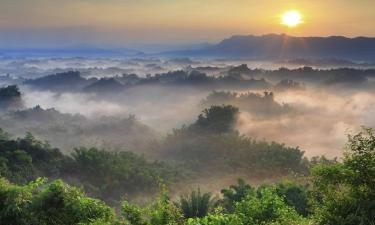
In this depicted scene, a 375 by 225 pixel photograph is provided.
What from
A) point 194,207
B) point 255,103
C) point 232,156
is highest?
point 255,103

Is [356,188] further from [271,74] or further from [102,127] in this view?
[271,74]

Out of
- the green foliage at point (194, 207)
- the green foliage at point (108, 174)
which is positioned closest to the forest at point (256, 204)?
the green foliage at point (194, 207)

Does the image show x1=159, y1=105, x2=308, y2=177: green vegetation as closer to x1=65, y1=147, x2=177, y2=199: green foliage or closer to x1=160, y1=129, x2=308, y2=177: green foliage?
x1=160, y1=129, x2=308, y2=177: green foliage

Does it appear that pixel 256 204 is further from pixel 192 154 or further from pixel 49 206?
pixel 192 154

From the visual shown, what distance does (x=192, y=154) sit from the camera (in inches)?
2379

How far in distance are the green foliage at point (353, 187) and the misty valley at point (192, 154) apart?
33 mm

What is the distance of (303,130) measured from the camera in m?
88.1

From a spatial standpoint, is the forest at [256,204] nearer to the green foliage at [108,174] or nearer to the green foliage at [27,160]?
the green foliage at [27,160]

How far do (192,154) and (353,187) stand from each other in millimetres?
47018

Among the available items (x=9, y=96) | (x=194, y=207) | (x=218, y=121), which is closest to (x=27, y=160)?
(x=194, y=207)

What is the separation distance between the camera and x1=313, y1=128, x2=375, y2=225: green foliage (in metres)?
13.2

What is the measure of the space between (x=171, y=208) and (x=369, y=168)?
8.03m

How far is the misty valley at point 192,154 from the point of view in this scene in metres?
16.2

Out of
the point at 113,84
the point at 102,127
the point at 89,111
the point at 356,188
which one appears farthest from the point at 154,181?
the point at 113,84
